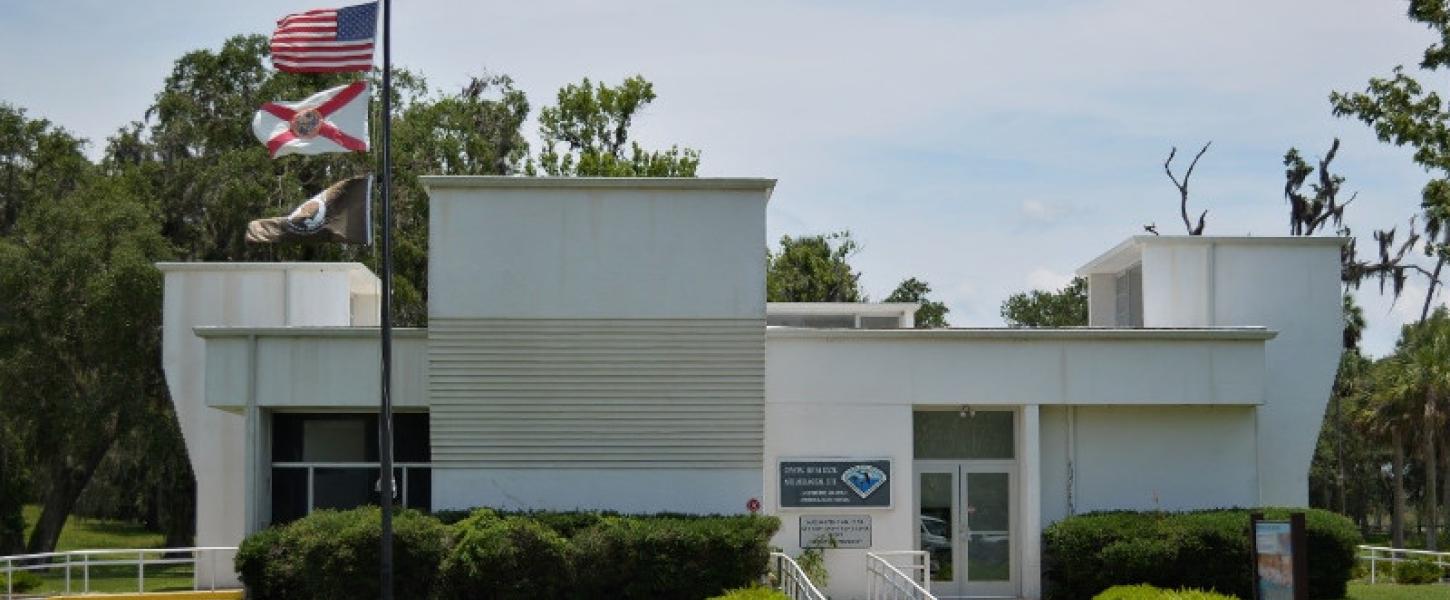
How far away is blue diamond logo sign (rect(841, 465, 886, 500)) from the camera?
87.0ft

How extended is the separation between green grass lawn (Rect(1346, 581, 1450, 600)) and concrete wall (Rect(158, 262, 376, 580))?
1643 cm

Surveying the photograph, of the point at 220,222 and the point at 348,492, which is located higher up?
the point at 220,222

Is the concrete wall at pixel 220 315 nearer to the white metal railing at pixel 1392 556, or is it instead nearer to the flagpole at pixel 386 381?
the flagpole at pixel 386 381

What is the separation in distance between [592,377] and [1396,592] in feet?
39.2

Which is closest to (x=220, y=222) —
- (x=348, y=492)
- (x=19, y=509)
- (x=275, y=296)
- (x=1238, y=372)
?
(x=19, y=509)

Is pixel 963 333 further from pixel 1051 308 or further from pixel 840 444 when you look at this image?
pixel 1051 308

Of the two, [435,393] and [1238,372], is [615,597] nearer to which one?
[435,393]

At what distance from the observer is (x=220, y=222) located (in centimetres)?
4847

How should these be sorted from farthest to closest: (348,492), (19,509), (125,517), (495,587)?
(125,517) < (19,509) < (348,492) < (495,587)

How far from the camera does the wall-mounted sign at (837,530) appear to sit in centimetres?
2648

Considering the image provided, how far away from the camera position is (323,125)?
74.9 feet

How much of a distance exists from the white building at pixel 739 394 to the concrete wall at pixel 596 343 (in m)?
0.03

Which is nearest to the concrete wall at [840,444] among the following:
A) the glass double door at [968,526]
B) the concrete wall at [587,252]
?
the glass double door at [968,526]

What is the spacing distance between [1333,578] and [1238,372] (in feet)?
10.5
